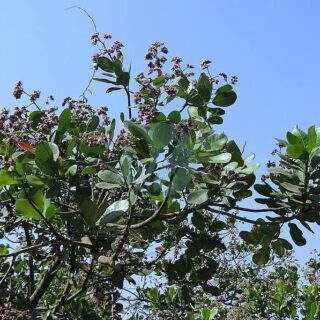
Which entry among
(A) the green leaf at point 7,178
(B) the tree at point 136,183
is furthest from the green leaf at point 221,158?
(A) the green leaf at point 7,178

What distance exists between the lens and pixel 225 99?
3564 mm

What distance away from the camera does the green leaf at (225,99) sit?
140 inches

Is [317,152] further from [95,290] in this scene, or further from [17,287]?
[17,287]

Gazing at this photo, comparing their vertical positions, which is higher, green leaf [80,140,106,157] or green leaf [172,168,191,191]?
green leaf [80,140,106,157]

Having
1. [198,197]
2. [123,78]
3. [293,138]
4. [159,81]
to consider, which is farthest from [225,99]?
[198,197]

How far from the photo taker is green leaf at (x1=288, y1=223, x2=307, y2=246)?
327cm

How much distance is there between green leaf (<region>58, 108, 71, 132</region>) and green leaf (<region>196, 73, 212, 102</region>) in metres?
0.77

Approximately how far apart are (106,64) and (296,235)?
1.44 m

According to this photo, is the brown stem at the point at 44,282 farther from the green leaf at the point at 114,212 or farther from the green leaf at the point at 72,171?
the green leaf at the point at 114,212

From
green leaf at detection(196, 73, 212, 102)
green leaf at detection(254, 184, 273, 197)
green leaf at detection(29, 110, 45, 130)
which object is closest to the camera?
green leaf at detection(254, 184, 273, 197)

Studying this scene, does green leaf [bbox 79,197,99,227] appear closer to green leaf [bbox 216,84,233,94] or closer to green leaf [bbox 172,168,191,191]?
green leaf [bbox 172,168,191,191]

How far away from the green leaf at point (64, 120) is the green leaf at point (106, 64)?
1.77ft

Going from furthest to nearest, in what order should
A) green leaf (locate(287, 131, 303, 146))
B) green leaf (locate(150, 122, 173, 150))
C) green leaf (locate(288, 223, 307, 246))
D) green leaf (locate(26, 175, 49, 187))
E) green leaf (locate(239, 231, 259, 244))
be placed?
green leaf (locate(239, 231, 259, 244))
green leaf (locate(288, 223, 307, 246))
green leaf (locate(287, 131, 303, 146))
green leaf (locate(26, 175, 49, 187))
green leaf (locate(150, 122, 173, 150))

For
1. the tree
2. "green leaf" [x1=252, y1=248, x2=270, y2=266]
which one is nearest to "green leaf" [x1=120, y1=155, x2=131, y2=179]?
the tree
